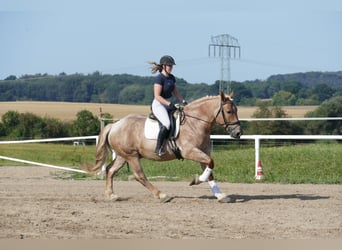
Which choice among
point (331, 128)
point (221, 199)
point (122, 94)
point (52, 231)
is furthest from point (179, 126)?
point (122, 94)

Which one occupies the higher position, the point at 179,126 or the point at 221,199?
the point at 179,126

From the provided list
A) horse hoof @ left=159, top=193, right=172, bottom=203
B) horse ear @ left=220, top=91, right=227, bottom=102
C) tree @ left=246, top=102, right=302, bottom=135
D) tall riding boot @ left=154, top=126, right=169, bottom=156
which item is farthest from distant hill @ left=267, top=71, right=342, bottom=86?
horse hoof @ left=159, top=193, right=172, bottom=203

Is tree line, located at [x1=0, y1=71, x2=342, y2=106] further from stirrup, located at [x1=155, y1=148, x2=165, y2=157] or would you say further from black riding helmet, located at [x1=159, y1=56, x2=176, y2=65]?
black riding helmet, located at [x1=159, y1=56, x2=176, y2=65]

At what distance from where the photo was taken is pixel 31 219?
31.5 feet

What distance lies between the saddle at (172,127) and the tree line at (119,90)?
49.8 metres

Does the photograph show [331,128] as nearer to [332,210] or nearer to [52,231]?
[332,210]

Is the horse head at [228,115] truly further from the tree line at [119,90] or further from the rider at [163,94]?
the tree line at [119,90]

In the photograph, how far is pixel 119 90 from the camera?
3095 inches

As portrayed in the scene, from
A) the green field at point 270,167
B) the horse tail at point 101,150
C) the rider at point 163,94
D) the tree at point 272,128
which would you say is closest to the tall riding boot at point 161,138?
the rider at point 163,94

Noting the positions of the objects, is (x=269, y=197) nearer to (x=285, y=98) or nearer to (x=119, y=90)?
(x=285, y=98)

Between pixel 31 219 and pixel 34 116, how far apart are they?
34.5 meters

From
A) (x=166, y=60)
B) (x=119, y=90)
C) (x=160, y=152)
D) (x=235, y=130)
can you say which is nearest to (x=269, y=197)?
(x=235, y=130)

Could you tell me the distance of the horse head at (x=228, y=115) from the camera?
11.9 m

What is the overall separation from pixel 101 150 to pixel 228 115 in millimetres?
2504
